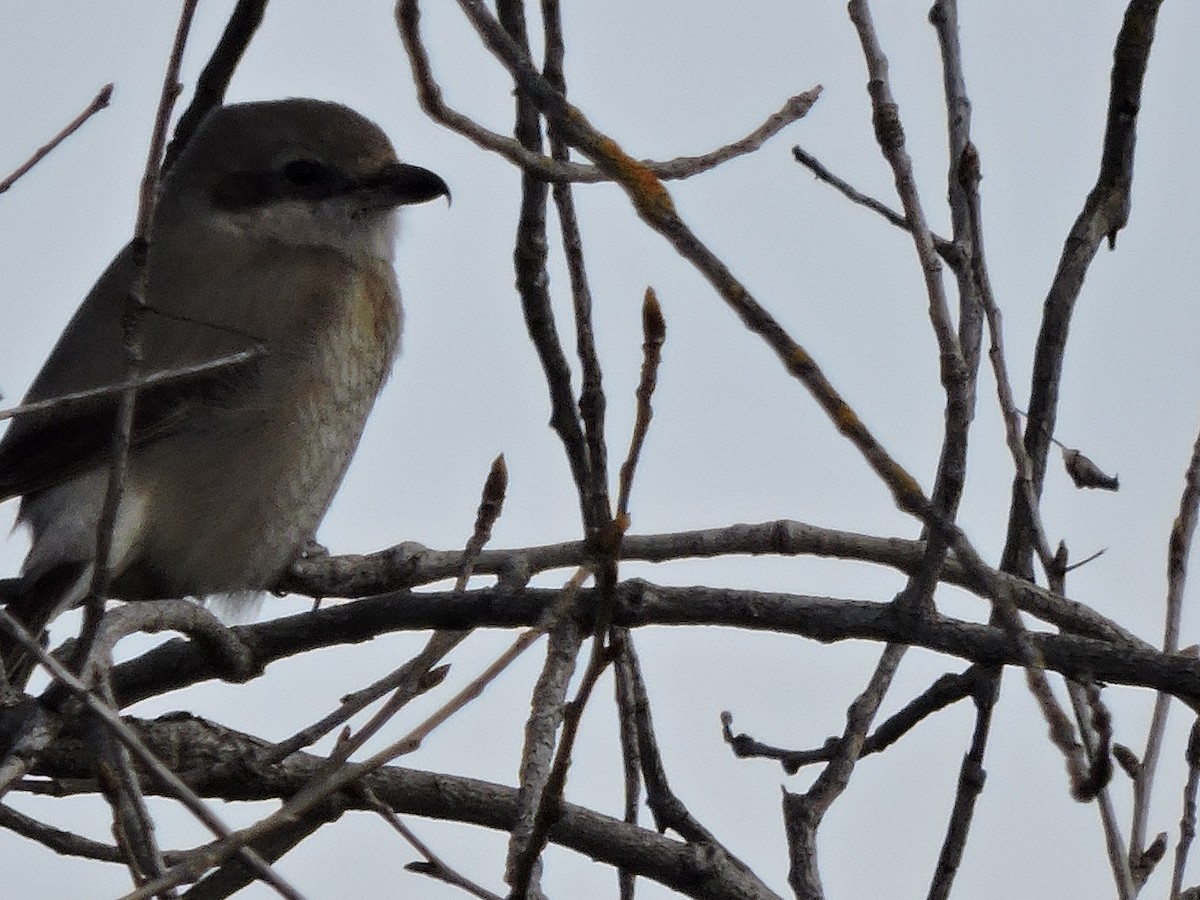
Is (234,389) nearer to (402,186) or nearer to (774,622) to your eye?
(402,186)

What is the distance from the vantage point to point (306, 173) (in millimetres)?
5129

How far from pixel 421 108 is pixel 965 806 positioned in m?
1.54

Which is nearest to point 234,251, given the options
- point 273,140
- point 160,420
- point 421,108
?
point 273,140

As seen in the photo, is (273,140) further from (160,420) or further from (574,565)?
(574,565)

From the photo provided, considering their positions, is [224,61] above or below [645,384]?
above

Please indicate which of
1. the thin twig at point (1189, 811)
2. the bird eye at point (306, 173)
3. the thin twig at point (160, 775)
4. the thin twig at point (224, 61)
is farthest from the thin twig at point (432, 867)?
the bird eye at point (306, 173)

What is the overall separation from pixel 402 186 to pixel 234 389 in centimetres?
94

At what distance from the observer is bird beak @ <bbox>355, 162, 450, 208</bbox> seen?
4980 millimetres

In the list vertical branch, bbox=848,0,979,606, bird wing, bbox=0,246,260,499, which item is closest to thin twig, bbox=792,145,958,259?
vertical branch, bbox=848,0,979,606

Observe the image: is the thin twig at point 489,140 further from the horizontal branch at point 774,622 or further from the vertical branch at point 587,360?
the horizontal branch at point 774,622

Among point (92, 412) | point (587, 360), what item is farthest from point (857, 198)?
point (92, 412)

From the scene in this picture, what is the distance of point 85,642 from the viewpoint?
2248mm

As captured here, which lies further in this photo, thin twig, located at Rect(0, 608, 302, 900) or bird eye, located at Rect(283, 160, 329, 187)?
bird eye, located at Rect(283, 160, 329, 187)

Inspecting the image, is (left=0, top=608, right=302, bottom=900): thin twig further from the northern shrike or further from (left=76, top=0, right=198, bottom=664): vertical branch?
the northern shrike
